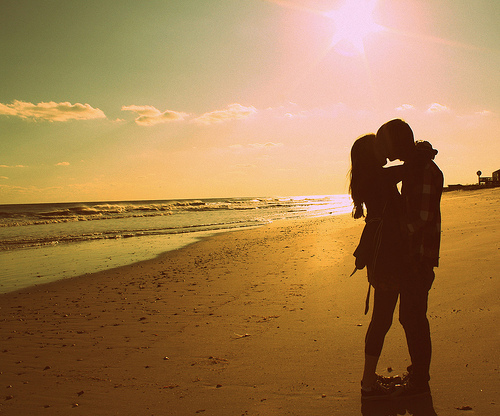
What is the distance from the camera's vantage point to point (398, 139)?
2451 millimetres

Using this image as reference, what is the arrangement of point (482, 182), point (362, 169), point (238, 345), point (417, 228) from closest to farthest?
point (417, 228) → point (362, 169) → point (238, 345) → point (482, 182)

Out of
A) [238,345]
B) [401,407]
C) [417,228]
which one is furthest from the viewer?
[238,345]

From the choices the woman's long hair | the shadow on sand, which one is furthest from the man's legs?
the woman's long hair

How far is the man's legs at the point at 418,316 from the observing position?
8.07 feet

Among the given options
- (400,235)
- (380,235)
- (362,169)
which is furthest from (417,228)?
(362,169)

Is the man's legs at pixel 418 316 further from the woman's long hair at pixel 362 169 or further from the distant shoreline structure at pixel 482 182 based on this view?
the distant shoreline structure at pixel 482 182

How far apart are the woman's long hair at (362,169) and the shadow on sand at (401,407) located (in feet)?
4.65

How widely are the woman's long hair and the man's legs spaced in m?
0.60

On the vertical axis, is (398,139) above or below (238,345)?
above

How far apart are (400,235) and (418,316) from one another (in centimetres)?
62

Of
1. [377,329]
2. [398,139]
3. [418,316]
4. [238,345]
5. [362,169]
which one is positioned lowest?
[238,345]

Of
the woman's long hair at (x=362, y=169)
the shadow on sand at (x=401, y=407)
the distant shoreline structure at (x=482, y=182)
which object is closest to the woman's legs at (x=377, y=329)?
the shadow on sand at (x=401, y=407)

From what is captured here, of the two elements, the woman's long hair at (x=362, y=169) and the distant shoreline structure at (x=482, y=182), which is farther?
the distant shoreline structure at (x=482, y=182)

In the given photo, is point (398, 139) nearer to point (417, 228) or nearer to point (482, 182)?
point (417, 228)
